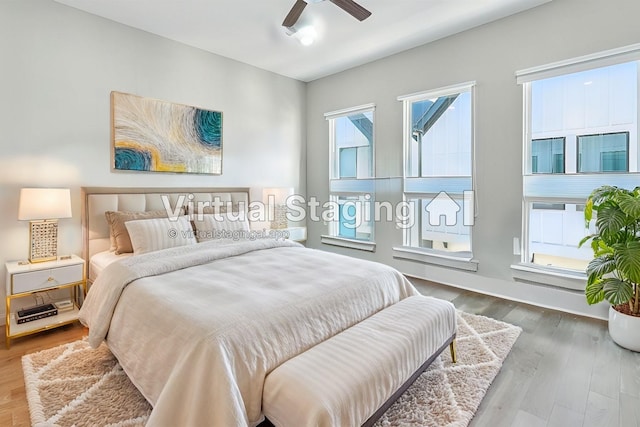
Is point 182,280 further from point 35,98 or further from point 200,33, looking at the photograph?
point 200,33

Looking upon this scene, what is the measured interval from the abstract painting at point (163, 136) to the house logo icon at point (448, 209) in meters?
2.74

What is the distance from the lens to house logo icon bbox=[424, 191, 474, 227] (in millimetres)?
3615

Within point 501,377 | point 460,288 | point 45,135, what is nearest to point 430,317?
point 501,377

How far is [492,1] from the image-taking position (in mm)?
2963

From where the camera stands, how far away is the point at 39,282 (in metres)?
2.58

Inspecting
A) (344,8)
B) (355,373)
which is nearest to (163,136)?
(344,8)

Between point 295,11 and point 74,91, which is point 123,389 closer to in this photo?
point 74,91

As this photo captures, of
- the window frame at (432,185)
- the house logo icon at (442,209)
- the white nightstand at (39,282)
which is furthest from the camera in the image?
the house logo icon at (442,209)

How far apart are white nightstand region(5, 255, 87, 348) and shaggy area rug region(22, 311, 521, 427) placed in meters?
0.34

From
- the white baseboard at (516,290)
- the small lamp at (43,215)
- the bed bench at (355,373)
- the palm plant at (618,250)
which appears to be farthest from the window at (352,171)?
the small lamp at (43,215)

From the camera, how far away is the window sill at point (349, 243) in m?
4.57

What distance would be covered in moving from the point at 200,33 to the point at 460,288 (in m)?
4.07

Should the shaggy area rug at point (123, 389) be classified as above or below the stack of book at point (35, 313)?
below

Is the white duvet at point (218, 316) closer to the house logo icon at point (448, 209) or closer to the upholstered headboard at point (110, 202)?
the upholstered headboard at point (110, 202)
